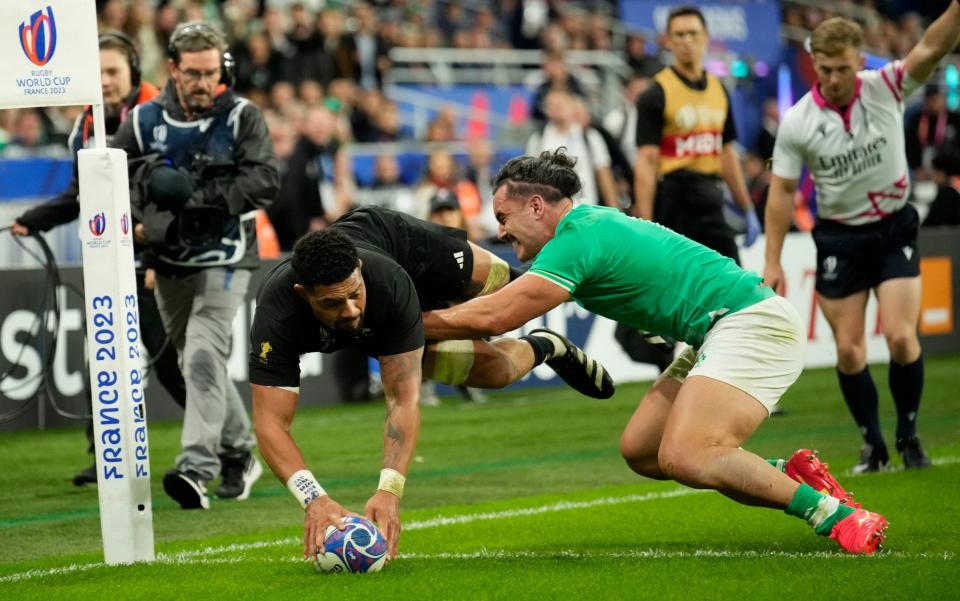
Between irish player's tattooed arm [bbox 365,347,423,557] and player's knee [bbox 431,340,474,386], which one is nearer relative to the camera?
irish player's tattooed arm [bbox 365,347,423,557]

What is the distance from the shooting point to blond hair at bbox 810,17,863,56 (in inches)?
345

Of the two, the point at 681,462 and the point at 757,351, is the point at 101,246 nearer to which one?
the point at 681,462

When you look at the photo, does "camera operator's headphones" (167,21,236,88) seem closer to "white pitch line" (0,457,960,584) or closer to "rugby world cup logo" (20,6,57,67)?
"rugby world cup logo" (20,6,57,67)

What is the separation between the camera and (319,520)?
6.36 metres

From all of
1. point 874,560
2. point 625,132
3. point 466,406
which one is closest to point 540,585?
point 874,560

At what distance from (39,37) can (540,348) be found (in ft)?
10.1

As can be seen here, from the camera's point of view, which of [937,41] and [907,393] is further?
[907,393]

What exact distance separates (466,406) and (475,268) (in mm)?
5837

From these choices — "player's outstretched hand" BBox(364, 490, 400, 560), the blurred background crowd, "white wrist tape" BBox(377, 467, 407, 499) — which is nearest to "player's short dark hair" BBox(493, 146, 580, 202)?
"white wrist tape" BBox(377, 467, 407, 499)

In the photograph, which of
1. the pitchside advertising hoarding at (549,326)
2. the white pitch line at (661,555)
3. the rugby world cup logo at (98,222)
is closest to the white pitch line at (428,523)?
the white pitch line at (661,555)

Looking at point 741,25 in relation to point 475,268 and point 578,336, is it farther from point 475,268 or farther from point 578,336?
point 475,268

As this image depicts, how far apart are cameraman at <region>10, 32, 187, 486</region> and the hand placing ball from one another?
3.35 meters

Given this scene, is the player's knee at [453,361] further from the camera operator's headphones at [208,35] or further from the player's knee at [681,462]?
the camera operator's headphones at [208,35]

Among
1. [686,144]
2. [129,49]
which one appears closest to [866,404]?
[686,144]
